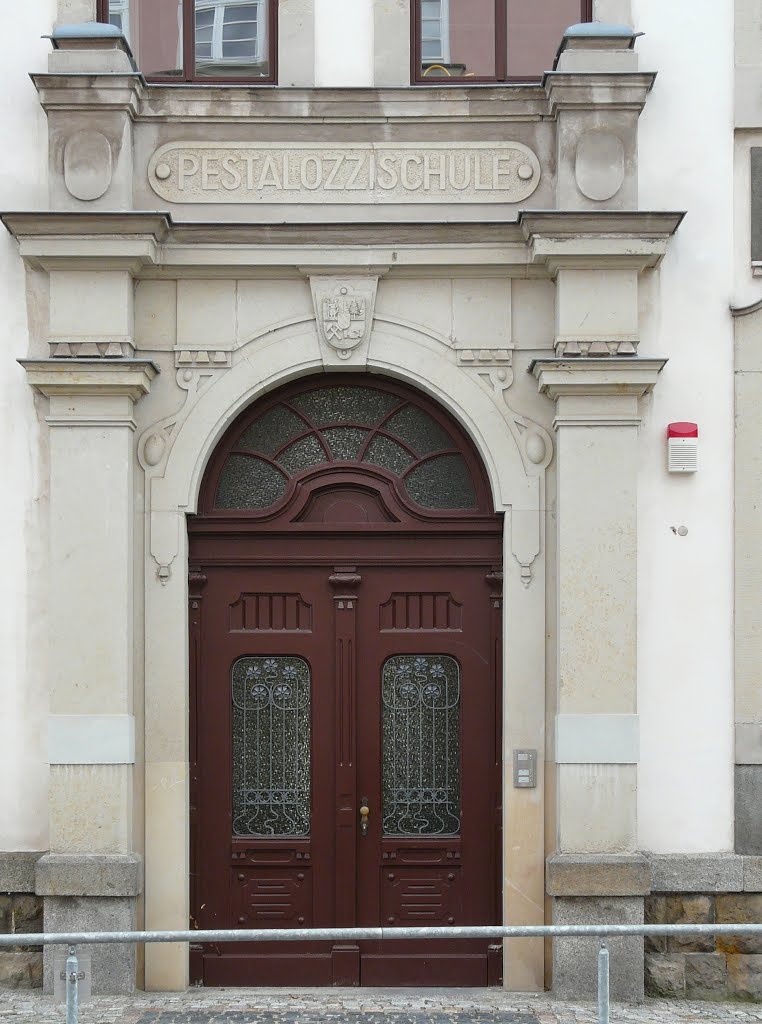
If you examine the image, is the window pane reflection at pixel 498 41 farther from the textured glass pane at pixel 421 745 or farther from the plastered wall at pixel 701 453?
the textured glass pane at pixel 421 745

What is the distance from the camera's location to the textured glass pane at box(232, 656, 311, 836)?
841cm

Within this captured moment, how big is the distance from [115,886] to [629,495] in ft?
12.5

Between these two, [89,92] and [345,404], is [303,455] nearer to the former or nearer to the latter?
[345,404]

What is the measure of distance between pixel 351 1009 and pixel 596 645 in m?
2.55

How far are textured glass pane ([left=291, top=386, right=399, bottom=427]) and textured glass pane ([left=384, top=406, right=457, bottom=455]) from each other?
93 millimetres

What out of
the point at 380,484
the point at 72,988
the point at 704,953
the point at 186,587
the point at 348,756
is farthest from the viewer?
the point at 380,484

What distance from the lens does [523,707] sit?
8.16m

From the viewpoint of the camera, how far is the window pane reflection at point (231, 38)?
330 inches

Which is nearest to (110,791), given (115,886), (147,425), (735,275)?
(115,886)

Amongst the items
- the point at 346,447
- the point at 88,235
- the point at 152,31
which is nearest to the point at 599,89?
the point at 346,447

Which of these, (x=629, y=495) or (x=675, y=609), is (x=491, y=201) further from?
(x=675, y=609)

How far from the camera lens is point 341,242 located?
810 cm

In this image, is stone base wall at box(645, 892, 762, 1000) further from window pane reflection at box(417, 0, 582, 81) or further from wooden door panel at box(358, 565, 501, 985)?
window pane reflection at box(417, 0, 582, 81)

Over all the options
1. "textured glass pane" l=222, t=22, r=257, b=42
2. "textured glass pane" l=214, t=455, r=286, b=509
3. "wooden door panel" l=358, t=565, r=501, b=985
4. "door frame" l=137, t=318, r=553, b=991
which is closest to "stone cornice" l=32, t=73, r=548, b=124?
"textured glass pane" l=222, t=22, r=257, b=42
